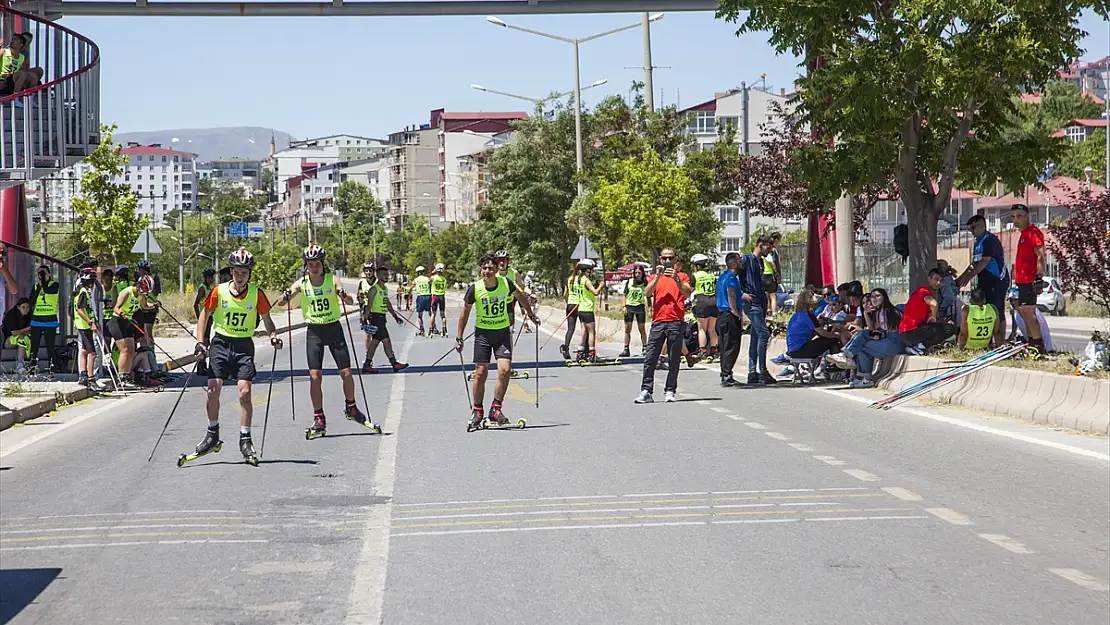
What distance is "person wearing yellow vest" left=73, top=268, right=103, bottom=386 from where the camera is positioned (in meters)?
20.7

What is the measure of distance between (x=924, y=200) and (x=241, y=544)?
1532cm

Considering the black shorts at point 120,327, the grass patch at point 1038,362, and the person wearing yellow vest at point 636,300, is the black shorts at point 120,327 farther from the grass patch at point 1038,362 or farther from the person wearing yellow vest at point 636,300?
the grass patch at point 1038,362

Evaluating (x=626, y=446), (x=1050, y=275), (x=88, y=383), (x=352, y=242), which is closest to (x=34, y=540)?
(x=626, y=446)

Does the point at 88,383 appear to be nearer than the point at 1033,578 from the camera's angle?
No

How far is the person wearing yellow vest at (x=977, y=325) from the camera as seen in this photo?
1841 centimetres

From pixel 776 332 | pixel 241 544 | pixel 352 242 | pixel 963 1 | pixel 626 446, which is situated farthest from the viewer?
pixel 352 242

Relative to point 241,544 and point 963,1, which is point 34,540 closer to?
point 241,544

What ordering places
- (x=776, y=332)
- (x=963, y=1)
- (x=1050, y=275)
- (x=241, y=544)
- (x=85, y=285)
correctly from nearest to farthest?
(x=241, y=544) → (x=963, y=1) → (x=85, y=285) → (x=776, y=332) → (x=1050, y=275)

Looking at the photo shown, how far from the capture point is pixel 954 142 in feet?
70.8

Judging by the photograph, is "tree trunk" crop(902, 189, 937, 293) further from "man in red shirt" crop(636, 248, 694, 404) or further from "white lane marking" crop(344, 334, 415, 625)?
"white lane marking" crop(344, 334, 415, 625)

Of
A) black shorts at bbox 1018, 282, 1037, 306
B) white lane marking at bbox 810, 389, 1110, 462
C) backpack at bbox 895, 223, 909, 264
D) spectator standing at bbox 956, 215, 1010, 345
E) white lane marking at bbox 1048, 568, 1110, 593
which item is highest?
backpack at bbox 895, 223, 909, 264

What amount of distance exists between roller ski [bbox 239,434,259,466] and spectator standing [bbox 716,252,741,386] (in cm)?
830

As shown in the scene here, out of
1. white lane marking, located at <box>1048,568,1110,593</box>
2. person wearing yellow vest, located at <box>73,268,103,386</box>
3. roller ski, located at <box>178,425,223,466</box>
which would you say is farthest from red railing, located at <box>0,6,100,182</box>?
Answer: white lane marking, located at <box>1048,568,1110,593</box>

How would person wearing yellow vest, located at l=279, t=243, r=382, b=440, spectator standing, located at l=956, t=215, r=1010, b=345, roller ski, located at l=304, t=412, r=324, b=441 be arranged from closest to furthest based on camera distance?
person wearing yellow vest, located at l=279, t=243, r=382, b=440, roller ski, located at l=304, t=412, r=324, b=441, spectator standing, located at l=956, t=215, r=1010, b=345
